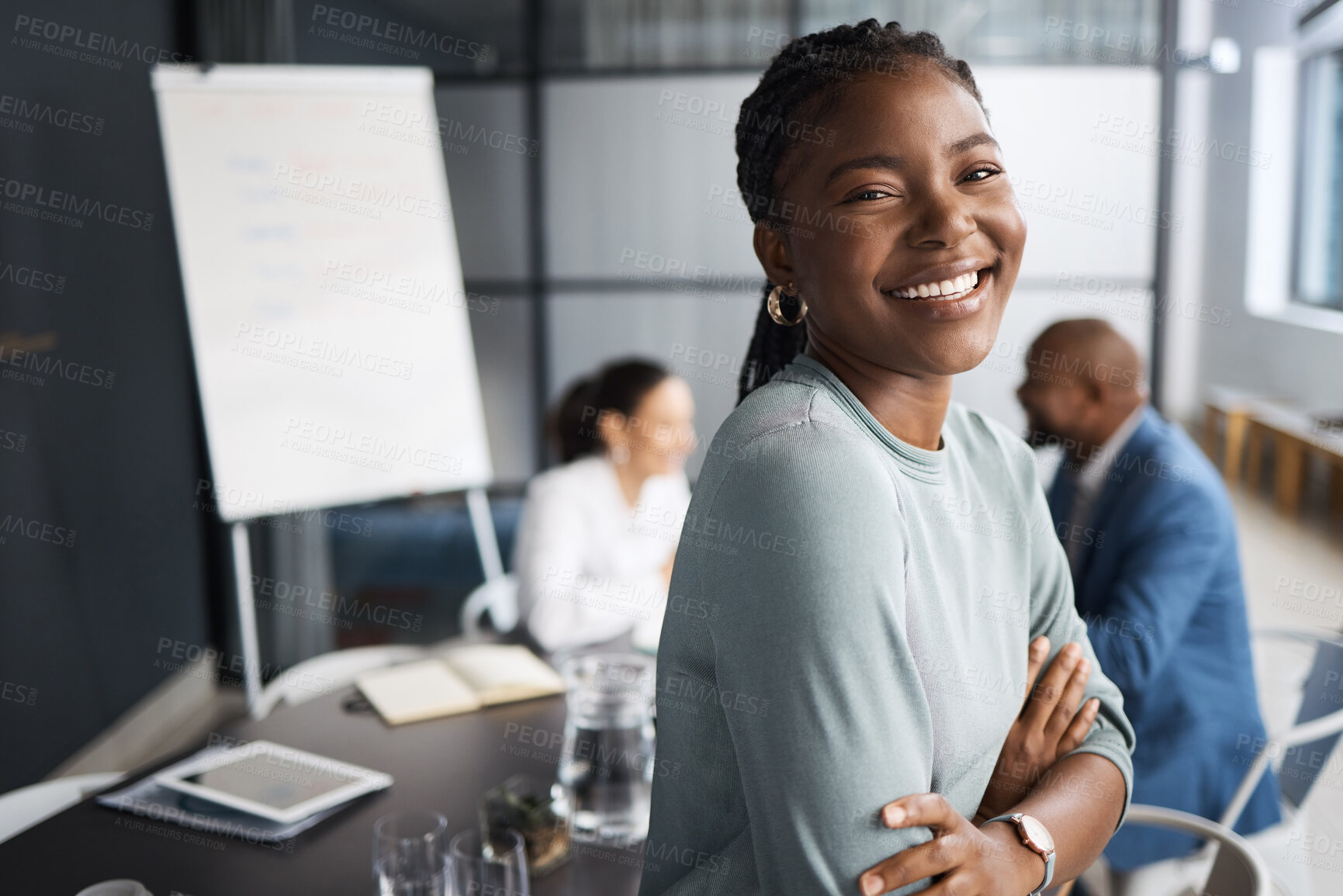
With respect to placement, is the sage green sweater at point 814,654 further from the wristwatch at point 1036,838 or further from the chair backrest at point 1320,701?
the chair backrest at point 1320,701

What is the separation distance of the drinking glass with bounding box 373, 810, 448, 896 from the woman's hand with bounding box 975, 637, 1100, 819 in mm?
589

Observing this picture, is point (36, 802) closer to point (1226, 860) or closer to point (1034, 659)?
point (1034, 659)

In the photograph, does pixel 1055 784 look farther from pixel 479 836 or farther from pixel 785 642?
pixel 479 836

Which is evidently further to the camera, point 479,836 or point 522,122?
point 522,122

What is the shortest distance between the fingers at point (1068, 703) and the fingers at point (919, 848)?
270mm

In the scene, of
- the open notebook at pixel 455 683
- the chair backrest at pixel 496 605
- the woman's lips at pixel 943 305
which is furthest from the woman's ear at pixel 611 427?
the woman's lips at pixel 943 305

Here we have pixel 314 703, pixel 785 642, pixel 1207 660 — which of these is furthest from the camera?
pixel 1207 660

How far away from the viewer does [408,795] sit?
1541 mm

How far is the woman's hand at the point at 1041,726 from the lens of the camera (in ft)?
3.35

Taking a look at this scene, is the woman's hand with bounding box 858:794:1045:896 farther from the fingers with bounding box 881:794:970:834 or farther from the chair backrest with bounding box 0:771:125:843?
the chair backrest with bounding box 0:771:125:843

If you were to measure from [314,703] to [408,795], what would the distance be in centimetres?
45

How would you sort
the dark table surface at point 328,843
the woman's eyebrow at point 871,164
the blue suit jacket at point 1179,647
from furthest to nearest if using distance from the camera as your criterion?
the blue suit jacket at point 1179,647, the dark table surface at point 328,843, the woman's eyebrow at point 871,164

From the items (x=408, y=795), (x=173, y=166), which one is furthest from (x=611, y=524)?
(x=173, y=166)

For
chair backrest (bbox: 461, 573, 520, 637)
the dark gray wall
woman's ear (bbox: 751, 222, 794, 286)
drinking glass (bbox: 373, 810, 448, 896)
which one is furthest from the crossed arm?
the dark gray wall
